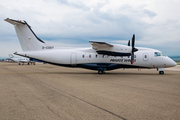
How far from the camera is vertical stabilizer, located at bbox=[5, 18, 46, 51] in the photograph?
65.6ft

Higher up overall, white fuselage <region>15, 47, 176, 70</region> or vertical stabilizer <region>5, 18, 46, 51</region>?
vertical stabilizer <region>5, 18, 46, 51</region>

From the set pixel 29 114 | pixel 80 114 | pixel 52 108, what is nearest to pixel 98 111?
pixel 80 114

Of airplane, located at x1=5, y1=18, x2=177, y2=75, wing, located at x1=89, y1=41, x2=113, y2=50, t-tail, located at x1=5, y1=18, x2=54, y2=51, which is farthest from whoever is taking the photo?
t-tail, located at x1=5, y1=18, x2=54, y2=51

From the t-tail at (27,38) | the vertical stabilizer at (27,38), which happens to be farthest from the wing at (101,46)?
the vertical stabilizer at (27,38)

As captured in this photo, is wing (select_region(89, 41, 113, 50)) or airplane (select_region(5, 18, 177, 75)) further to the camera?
airplane (select_region(5, 18, 177, 75))

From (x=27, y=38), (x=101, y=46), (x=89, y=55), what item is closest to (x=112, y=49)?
(x=101, y=46)

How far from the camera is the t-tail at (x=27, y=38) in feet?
65.6

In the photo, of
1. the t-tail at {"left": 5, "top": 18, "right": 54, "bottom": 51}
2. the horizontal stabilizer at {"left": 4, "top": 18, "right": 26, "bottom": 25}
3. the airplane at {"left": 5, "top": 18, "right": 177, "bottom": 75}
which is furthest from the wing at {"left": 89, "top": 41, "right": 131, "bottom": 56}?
the horizontal stabilizer at {"left": 4, "top": 18, "right": 26, "bottom": 25}

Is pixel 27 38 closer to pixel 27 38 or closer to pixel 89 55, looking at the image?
pixel 27 38

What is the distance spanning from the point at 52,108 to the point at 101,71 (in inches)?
566

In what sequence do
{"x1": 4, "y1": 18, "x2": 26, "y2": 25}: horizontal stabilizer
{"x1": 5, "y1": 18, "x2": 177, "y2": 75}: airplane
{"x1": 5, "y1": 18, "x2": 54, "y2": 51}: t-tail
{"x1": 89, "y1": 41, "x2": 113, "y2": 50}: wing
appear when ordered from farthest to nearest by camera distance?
{"x1": 5, "y1": 18, "x2": 54, "y2": 51}: t-tail, {"x1": 5, "y1": 18, "x2": 177, "y2": 75}: airplane, {"x1": 4, "y1": 18, "x2": 26, "y2": 25}: horizontal stabilizer, {"x1": 89, "y1": 41, "x2": 113, "y2": 50}: wing

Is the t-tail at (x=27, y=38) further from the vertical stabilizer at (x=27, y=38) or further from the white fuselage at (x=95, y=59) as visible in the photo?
the white fuselage at (x=95, y=59)

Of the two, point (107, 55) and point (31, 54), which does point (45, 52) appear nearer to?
point (31, 54)

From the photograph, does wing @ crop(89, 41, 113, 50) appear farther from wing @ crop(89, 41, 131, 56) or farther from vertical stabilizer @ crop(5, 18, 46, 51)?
vertical stabilizer @ crop(5, 18, 46, 51)
